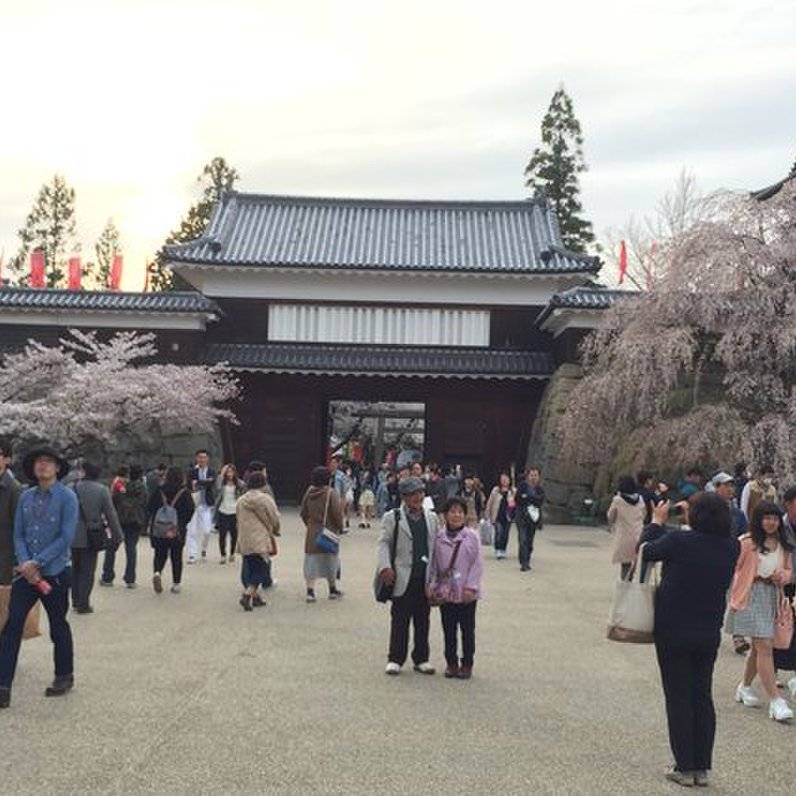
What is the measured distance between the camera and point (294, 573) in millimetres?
13305

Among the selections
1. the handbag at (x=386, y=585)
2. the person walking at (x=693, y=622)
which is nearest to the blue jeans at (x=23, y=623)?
the handbag at (x=386, y=585)

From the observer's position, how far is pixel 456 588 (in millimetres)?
7219

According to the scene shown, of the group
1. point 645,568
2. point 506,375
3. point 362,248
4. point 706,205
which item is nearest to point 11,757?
point 645,568

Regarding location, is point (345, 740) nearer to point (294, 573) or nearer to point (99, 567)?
point (294, 573)

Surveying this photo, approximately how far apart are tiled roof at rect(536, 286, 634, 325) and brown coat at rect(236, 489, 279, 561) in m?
16.0

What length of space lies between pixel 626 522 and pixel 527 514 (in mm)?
3682

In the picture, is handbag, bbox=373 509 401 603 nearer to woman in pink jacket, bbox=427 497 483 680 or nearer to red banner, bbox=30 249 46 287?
woman in pink jacket, bbox=427 497 483 680

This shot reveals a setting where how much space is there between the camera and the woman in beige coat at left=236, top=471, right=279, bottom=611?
402 inches

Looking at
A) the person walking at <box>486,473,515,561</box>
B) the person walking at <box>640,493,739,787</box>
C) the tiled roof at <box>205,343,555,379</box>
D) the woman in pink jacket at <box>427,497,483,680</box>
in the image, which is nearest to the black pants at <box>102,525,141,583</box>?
the woman in pink jacket at <box>427,497,483,680</box>

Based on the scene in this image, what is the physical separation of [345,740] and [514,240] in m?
27.3

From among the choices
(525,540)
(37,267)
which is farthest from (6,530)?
(37,267)

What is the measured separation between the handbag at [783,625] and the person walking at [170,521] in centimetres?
683

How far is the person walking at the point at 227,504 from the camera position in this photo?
1373cm

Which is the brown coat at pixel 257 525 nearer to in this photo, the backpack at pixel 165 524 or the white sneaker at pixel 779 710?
the backpack at pixel 165 524
